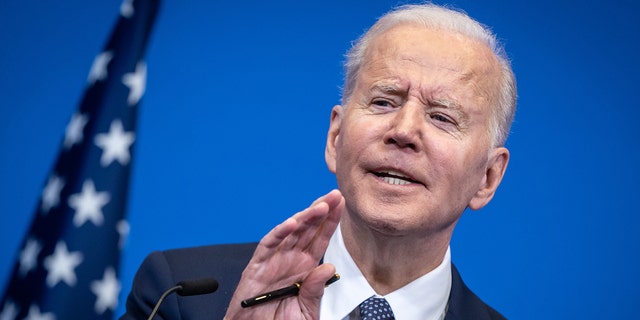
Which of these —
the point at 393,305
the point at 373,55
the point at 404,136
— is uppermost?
the point at 373,55

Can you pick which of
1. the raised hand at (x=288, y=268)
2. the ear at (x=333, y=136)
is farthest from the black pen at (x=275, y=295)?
the ear at (x=333, y=136)

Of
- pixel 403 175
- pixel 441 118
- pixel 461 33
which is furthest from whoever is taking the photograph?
pixel 461 33

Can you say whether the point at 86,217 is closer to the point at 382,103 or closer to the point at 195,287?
the point at 195,287

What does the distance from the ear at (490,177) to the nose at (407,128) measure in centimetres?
31

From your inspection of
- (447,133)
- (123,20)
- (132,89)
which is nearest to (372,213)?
(447,133)

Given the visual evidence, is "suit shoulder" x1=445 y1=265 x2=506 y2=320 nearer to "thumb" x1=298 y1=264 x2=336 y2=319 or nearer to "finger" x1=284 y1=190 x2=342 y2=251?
"thumb" x1=298 y1=264 x2=336 y2=319

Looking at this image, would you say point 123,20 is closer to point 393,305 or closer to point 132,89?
point 132,89

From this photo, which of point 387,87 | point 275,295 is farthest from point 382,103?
point 275,295

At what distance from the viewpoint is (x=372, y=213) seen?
1.93m

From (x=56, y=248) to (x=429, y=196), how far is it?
0.92 m

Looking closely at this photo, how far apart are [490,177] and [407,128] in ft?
1.39

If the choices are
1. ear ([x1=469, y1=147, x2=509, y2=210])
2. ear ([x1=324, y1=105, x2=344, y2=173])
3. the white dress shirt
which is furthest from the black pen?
ear ([x1=469, y1=147, x2=509, y2=210])

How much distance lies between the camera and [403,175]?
6.40 ft

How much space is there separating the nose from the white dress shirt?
1.05 feet
